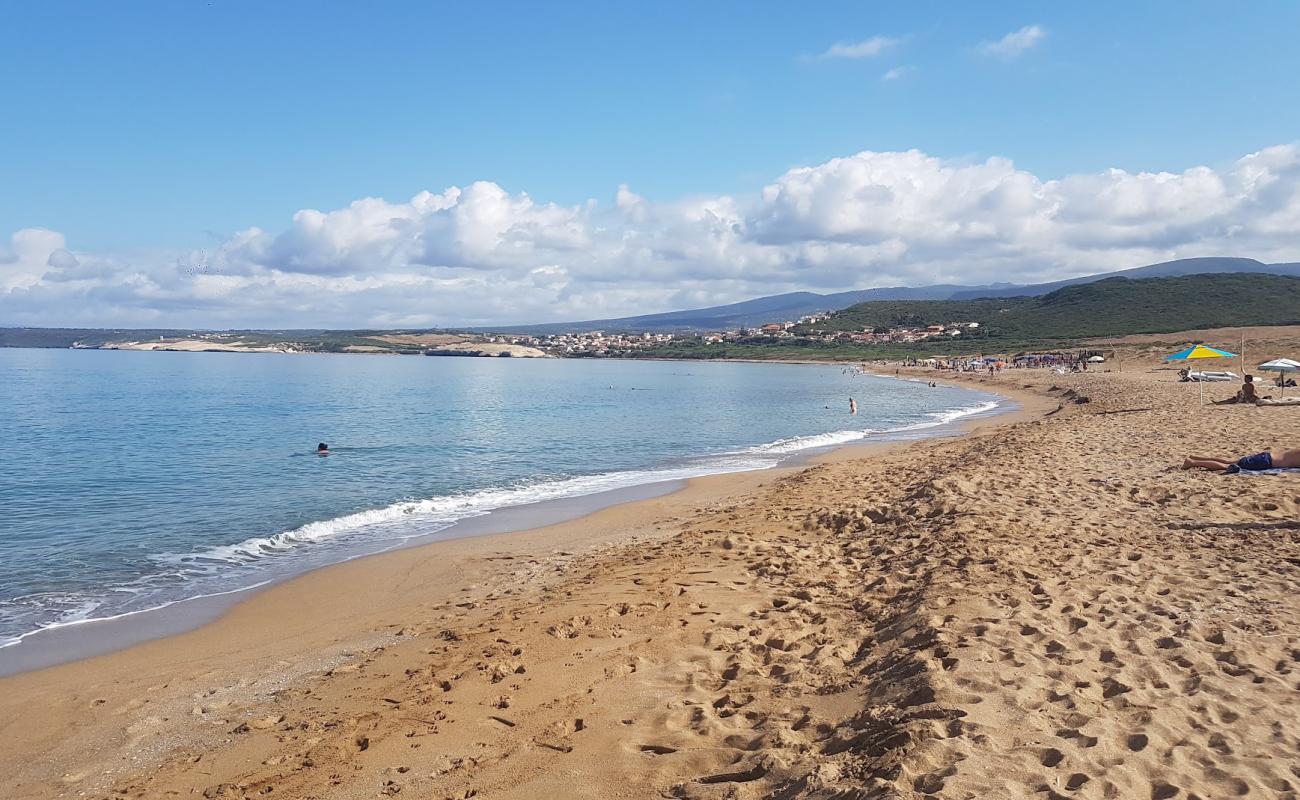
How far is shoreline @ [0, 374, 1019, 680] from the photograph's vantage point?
27.5 feet

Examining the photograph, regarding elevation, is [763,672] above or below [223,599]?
above

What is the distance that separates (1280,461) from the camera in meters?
12.3

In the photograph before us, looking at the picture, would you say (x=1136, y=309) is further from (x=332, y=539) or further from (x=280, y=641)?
(x=280, y=641)

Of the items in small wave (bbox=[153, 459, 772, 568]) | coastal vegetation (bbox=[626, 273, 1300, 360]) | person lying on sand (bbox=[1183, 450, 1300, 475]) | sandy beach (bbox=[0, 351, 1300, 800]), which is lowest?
small wave (bbox=[153, 459, 772, 568])

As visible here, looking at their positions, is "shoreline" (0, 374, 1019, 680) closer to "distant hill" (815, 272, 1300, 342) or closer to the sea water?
the sea water

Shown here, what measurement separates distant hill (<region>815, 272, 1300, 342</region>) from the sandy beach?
4006 inches

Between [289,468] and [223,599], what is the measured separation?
13024mm

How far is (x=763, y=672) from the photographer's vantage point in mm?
6031

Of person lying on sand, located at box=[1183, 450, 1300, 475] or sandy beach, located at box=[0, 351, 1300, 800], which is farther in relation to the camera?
person lying on sand, located at box=[1183, 450, 1300, 475]

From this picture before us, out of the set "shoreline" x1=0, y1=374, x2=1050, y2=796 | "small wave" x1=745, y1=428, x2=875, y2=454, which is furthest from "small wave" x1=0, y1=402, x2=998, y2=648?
"small wave" x1=745, y1=428, x2=875, y2=454

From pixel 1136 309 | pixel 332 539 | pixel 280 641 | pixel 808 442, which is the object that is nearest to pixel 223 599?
pixel 280 641

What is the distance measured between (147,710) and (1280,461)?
15.4m

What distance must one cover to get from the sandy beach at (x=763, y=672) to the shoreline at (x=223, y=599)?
1.21ft

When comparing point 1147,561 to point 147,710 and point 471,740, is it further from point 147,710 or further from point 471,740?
point 147,710
